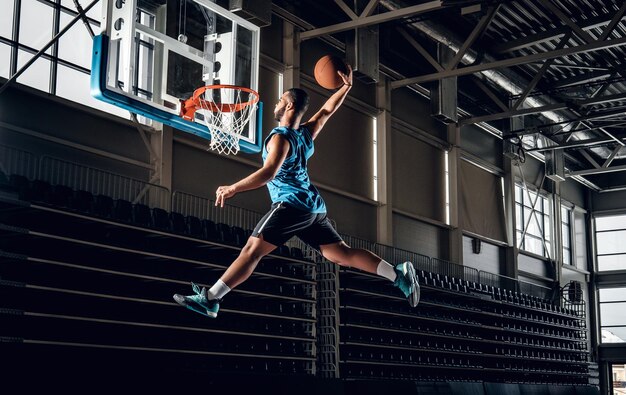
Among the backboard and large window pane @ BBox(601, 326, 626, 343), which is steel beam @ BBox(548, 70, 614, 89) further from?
the backboard

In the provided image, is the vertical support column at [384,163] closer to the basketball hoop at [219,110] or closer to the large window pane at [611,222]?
the basketball hoop at [219,110]

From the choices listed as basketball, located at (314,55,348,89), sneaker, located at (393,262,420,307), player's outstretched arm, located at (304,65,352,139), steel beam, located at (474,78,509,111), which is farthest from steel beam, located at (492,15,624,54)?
sneaker, located at (393,262,420,307)

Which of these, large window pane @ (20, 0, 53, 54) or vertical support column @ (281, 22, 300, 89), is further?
vertical support column @ (281, 22, 300, 89)

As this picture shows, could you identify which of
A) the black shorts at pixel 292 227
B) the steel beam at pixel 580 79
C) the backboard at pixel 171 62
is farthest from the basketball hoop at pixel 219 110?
the steel beam at pixel 580 79

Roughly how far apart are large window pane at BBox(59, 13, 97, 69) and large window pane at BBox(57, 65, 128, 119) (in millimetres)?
164

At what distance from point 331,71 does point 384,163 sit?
12283 mm

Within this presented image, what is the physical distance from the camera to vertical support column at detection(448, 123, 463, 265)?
21578 mm

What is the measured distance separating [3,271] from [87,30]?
14.4 feet

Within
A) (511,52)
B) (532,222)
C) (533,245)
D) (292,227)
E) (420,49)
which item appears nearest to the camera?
(292,227)

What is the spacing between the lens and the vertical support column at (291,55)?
16500 mm

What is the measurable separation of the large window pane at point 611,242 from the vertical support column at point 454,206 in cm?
1016

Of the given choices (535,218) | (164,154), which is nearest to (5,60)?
(164,154)

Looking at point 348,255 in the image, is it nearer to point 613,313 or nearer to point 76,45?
point 76,45

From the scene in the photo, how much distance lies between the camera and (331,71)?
677cm
